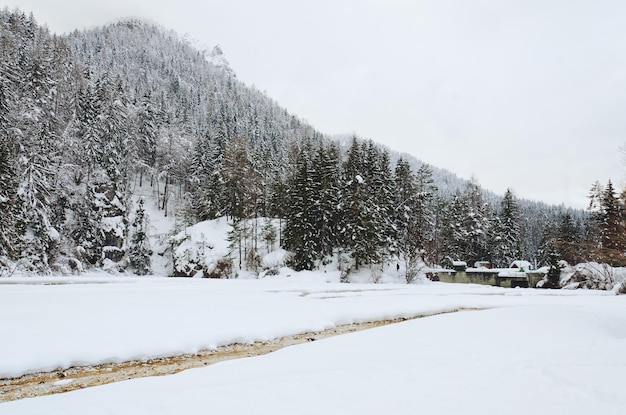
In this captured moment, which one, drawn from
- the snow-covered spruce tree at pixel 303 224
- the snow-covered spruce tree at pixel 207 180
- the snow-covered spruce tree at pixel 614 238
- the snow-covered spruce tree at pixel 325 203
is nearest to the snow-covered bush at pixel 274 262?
the snow-covered spruce tree at pixel 303 224

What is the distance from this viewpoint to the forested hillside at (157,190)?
110ft

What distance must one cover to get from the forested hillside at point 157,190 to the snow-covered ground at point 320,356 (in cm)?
1853

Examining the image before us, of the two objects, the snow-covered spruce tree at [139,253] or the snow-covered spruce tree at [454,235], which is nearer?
the snow-covered spruce tree at [139,253]

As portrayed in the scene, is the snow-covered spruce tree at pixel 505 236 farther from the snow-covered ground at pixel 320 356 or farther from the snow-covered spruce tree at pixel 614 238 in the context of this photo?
the snow-covered ground at pixel 320 356

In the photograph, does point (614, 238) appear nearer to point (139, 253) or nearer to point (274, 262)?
point (274, 262)

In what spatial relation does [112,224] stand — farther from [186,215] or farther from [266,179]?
[266,179]

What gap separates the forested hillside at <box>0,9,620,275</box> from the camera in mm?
33500

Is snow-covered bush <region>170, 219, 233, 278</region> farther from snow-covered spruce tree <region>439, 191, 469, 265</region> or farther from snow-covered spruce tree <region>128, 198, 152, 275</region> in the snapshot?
snow-covered spruce tree <region>439, 191, 469, 265</region>

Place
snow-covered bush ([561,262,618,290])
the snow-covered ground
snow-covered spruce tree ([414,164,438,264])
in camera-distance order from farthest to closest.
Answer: snow-covered spruce tree ([414,164,438,264])
snow-covered bush ([561,262,618,290])
the snow-covered ground

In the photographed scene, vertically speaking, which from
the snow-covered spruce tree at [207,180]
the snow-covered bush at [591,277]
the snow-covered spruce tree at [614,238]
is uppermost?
the snow-covered spruce tree at [207,180]

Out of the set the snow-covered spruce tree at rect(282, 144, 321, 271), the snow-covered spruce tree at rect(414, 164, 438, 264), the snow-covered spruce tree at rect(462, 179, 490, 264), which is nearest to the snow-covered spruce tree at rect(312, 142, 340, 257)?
the snow-covered spruce tree at rect(282, 144, 321, 271)

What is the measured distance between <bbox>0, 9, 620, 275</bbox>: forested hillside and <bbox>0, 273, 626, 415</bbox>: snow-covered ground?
18.5m

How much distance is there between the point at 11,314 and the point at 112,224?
39.3 metres

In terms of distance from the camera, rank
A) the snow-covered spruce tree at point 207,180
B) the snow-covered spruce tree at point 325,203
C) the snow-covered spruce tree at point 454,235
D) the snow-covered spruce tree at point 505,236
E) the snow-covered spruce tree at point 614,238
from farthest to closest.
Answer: the snow-covered spruce tree at point 505,236
the snow-covered spruce tree at point 454,235
the snow-covered spruce tree at point 207,180
the snow-covered spruce tree at point 325,203
the snow-covered spruce tree at point 614,238
